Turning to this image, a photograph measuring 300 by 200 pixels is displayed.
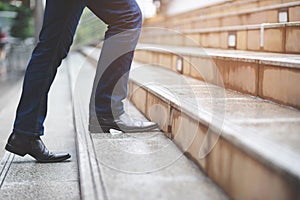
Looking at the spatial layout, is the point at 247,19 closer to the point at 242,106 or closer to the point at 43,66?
the point at 242,106

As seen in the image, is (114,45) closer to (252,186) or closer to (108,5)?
(108,5)

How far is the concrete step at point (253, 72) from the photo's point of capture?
130 centimetres

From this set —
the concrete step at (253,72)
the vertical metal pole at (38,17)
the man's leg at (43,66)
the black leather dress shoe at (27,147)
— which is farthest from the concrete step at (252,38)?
the vertical metal pole at (38,17)

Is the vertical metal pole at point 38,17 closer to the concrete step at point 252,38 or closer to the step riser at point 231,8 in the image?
the step riser at point 231,8

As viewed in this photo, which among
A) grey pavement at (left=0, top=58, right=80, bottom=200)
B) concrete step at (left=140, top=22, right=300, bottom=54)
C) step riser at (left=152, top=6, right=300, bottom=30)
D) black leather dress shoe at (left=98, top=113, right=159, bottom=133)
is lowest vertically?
grey pavement at (left=0, top=58, right=80, bottom=200)

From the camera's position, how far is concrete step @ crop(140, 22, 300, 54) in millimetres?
1899

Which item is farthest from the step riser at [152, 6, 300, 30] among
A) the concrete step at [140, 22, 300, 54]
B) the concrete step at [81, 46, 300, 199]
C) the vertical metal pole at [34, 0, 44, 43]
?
the vertical metal pole at [34, 0, 44, 43]

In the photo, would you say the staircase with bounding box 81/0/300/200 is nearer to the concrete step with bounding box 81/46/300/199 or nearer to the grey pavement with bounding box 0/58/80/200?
the concrete step with bounding box 81/46/300/199

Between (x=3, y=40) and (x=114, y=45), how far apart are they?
19.4 ft

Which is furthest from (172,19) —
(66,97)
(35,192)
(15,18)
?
(15,18)

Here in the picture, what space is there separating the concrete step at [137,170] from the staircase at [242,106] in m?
0.04

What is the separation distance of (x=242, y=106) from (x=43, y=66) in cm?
64

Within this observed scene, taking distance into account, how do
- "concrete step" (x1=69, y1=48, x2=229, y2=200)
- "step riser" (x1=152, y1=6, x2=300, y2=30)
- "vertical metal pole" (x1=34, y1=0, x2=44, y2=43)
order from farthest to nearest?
"vertical metal pole" (x1=34, y1=0, x2=44, y2=43) < "step riser" (x1=152, y1=6, x2=300, y2=30) < "concrete step" (x1=69, y1=48, x2=229, y2=200)

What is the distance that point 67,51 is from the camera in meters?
1.44
